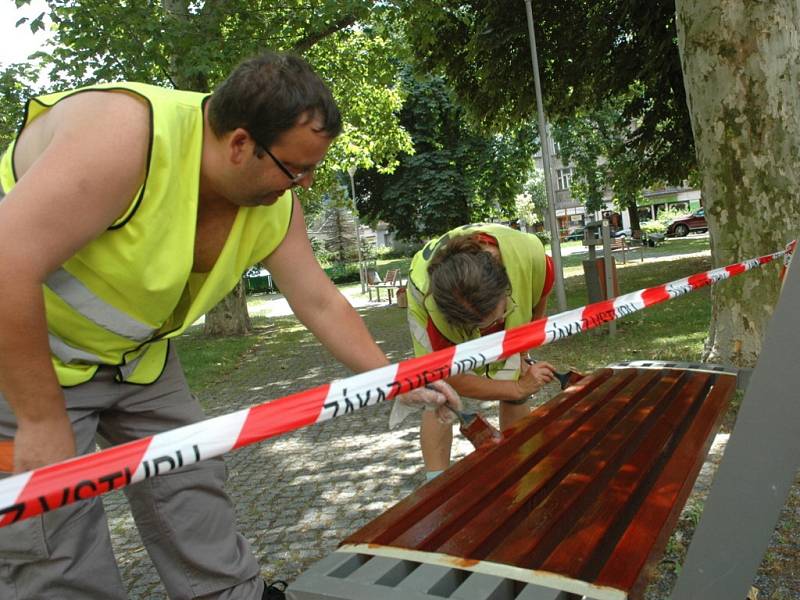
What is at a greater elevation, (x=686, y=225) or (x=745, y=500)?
→ (x=745, y=500)

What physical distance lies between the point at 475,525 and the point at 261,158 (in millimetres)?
1000

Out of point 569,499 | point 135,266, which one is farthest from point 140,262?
point 569,499

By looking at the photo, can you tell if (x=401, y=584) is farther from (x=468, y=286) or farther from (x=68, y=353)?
(x=468, y=286)

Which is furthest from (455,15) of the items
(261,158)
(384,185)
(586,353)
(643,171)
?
(384,185)

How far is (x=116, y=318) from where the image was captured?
5.51 ft

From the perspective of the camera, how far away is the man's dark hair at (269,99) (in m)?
1.57

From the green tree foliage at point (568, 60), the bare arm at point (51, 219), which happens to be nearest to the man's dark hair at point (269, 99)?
the bare arm at point (51, 219)

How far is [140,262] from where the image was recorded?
159 centimetres

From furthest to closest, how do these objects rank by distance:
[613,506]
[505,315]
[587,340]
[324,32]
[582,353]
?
[324,32]
[587,340]
[582,353]
[505,315]
[613,506]

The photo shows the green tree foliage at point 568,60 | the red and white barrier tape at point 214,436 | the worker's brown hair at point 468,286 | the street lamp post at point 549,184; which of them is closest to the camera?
the red and white barrier tape at point 214,436

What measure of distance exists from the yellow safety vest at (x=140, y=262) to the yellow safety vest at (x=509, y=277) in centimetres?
113

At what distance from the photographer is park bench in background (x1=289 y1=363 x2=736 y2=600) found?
144 centimetres

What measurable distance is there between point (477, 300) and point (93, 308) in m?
1.27

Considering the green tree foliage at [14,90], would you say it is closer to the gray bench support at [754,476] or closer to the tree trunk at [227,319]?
the tree trunk at [227,319]
